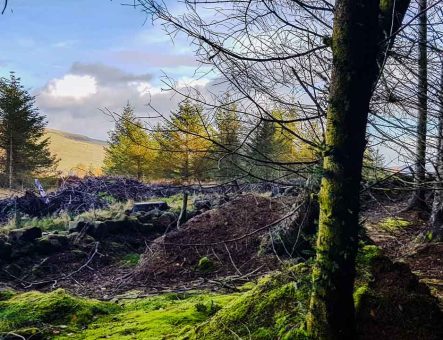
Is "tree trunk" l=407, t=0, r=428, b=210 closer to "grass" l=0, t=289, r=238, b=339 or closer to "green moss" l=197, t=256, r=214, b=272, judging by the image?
"grass" l=0, t=289, r=238, b=339

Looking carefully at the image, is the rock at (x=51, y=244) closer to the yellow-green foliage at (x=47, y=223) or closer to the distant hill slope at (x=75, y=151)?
the yellow-green foliage at (x=47, y=223)

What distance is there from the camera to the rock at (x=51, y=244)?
932 cm

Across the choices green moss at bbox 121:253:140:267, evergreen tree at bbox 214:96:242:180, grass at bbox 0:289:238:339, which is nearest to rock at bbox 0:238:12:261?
green moss at bbox 121:253:140:267

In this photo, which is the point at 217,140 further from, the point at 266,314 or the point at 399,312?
the point at 399,312

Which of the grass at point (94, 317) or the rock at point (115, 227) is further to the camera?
the rock at point (115, 227)

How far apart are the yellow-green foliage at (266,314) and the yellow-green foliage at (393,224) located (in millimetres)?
6803

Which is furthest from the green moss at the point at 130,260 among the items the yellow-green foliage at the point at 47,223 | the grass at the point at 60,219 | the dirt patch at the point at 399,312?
the dirt patch at the point at 399,312

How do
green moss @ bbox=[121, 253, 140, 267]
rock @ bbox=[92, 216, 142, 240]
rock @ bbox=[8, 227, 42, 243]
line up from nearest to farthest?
1. green moss @ bbox=[121, 253, 140, 267]
2. rock @ bbox=[8, 227, 42, 243]
3. rock @ bbox=[92, 216, 142, 240]

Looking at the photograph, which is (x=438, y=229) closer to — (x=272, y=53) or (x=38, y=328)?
(x=272, y=53)

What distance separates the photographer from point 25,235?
373 inches

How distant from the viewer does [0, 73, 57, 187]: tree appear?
113ft

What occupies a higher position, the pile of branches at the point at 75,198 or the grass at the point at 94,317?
the pile of branches at the point at 75,198

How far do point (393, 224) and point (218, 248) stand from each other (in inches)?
153

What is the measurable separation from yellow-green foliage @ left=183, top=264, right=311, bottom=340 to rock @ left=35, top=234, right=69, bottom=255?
24.1ft
